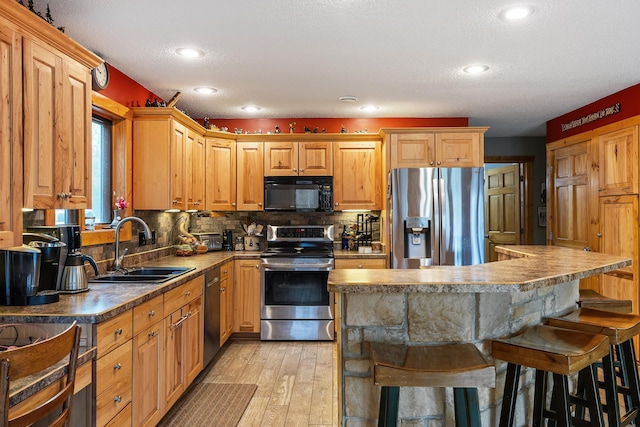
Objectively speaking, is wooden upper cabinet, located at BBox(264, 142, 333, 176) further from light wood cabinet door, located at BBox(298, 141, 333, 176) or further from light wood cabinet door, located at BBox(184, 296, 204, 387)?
light wood cabinet door, located at BBox(184, 296, 204, 387)

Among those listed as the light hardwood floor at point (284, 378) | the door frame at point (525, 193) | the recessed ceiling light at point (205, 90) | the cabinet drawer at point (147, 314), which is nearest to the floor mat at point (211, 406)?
the light hardwood floor at point (284, 378)

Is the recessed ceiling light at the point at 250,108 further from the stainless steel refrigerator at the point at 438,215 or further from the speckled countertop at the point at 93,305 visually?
the speckled countertop at the point at 93,305

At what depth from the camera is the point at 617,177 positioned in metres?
Result: 4.19

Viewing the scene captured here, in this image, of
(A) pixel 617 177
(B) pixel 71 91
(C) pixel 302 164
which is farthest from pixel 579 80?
(B) pixel 71 91

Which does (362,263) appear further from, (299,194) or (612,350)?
(612,350)

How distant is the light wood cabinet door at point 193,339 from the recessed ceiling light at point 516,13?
272 centimetres

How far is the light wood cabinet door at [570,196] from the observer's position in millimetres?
4797

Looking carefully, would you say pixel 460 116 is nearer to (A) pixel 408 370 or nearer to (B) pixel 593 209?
(B) pixel 593 209

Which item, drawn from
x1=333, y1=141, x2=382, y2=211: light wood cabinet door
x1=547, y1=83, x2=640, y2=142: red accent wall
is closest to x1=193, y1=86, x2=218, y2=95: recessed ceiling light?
x1=333, y1=141, x2=382, y2=211: light wood cabinet door

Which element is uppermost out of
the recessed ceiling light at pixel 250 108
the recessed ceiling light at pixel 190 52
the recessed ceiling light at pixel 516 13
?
the recessed ceiling light at pixel 250 108

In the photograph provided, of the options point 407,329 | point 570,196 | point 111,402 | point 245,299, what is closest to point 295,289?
point 245,299

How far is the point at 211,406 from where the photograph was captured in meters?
A: 3.08

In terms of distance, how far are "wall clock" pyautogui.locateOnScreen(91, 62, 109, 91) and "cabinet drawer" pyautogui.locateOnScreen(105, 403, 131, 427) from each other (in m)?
2.14

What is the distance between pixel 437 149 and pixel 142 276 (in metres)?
3.10
